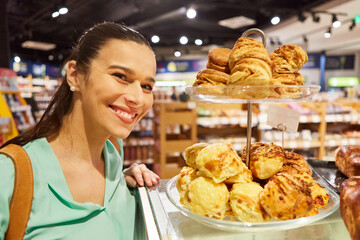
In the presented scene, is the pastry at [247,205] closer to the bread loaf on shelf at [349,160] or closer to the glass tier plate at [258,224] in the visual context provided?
the glass tier plate at [258,224]

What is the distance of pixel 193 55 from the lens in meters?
14.3

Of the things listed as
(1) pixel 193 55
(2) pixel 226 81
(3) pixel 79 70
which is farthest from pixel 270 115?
(1) pixel 193 55

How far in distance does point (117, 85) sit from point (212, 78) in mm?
351

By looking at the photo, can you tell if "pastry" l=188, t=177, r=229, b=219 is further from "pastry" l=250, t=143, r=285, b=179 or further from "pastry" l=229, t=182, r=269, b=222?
"pastry" l=250, t=143, r=285, b=179

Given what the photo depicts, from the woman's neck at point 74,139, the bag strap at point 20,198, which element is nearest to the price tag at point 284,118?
the woman's neck at point 74,139

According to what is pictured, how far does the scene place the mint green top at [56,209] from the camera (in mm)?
913

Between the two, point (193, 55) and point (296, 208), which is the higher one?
point (193, 55)

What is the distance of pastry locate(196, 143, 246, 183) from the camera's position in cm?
74

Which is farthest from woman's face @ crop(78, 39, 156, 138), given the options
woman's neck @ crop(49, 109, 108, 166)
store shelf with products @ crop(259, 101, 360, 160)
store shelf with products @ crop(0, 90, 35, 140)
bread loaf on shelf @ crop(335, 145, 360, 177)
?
store shelf with products @ crop(259, 101, 360, 160)

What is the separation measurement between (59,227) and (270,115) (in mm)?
959

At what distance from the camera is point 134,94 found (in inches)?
39.0

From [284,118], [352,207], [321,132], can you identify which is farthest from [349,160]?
[321,132]

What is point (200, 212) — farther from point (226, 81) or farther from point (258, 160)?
point (226, 81)

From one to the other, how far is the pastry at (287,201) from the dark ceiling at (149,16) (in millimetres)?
4887
